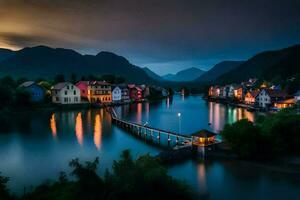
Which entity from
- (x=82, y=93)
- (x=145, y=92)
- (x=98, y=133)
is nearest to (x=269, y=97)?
(x=98, y=133)

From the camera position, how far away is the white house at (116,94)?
80244 mm

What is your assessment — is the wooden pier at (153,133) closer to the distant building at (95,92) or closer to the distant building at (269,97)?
the distant building at (95,92)

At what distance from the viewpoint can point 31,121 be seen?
47125mm

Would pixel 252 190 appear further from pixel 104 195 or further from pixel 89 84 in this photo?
pixel 89 84

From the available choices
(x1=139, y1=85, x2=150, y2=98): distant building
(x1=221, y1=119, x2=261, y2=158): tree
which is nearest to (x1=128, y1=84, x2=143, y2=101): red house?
(x1=139, y1=85, x2=150, y2=98): distant building

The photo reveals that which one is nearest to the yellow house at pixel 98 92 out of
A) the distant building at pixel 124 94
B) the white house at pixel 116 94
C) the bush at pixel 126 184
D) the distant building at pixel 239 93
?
the white house at pixel 116 94

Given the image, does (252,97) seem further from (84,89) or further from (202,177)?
(202,177)

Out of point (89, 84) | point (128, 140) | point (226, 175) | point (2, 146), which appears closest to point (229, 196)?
point (226, 175)

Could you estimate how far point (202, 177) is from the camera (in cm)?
2134

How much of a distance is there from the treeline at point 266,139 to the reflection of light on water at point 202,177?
3436 mm

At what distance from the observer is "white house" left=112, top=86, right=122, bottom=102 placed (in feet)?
263

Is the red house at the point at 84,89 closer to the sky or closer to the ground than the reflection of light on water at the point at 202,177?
closer to the sky

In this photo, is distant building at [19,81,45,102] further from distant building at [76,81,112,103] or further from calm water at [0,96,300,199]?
calm water at [0,96,300,199]

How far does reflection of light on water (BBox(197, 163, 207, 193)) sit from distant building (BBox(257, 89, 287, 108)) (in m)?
44.4
